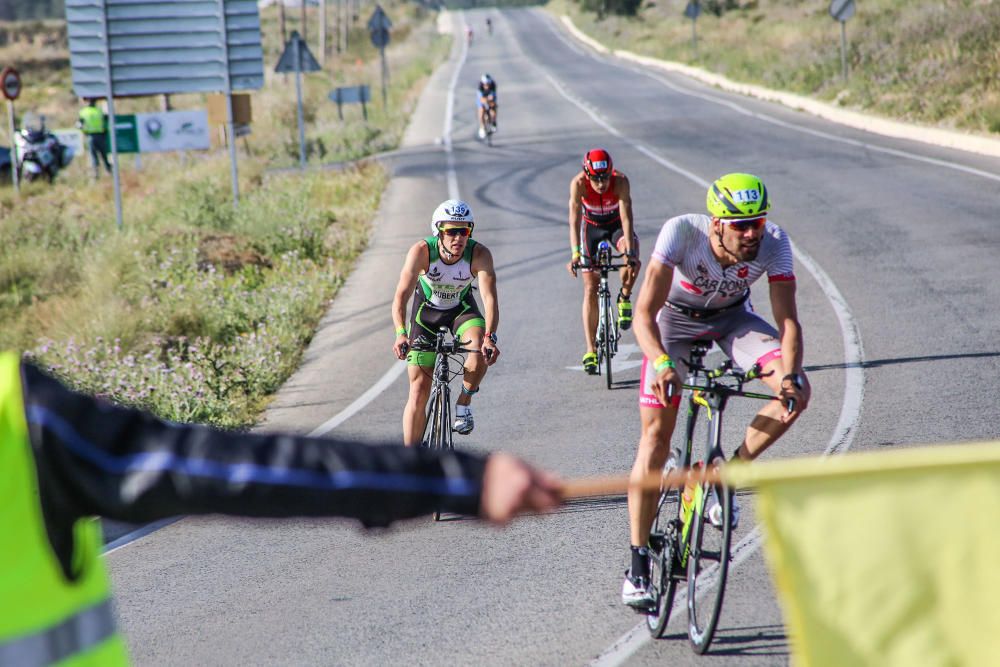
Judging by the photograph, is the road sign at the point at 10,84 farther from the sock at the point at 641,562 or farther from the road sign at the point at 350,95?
the sock at the point at 641,562

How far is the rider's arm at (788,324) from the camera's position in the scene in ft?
18.6

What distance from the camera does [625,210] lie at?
38.9 ft

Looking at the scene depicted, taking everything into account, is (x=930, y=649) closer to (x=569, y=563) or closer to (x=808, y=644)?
(x=808, y=644)

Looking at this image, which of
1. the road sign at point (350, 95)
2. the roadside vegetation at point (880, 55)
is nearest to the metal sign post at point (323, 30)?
the roadside vegetation at point (880, 55)

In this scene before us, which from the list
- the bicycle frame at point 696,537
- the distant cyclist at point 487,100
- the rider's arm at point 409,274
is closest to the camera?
the bicycle frame at point 696,537

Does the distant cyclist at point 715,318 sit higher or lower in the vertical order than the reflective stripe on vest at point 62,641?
lower

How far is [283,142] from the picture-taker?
37156 millimetres

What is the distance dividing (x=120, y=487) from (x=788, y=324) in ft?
13.7

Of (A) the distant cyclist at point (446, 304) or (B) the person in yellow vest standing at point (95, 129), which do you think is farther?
(B) the person in yellow vest standing at point (95, 129)

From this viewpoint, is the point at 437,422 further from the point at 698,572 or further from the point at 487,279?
the point at 698,572

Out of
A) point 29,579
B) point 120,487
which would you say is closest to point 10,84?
point 120,487

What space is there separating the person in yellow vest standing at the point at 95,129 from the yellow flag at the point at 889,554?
29.5 metres

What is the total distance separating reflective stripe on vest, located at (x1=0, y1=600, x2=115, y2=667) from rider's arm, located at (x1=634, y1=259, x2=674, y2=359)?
3.68m

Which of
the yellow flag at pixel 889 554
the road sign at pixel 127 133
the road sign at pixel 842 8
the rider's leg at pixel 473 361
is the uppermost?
the road sign at pixel 842 8
